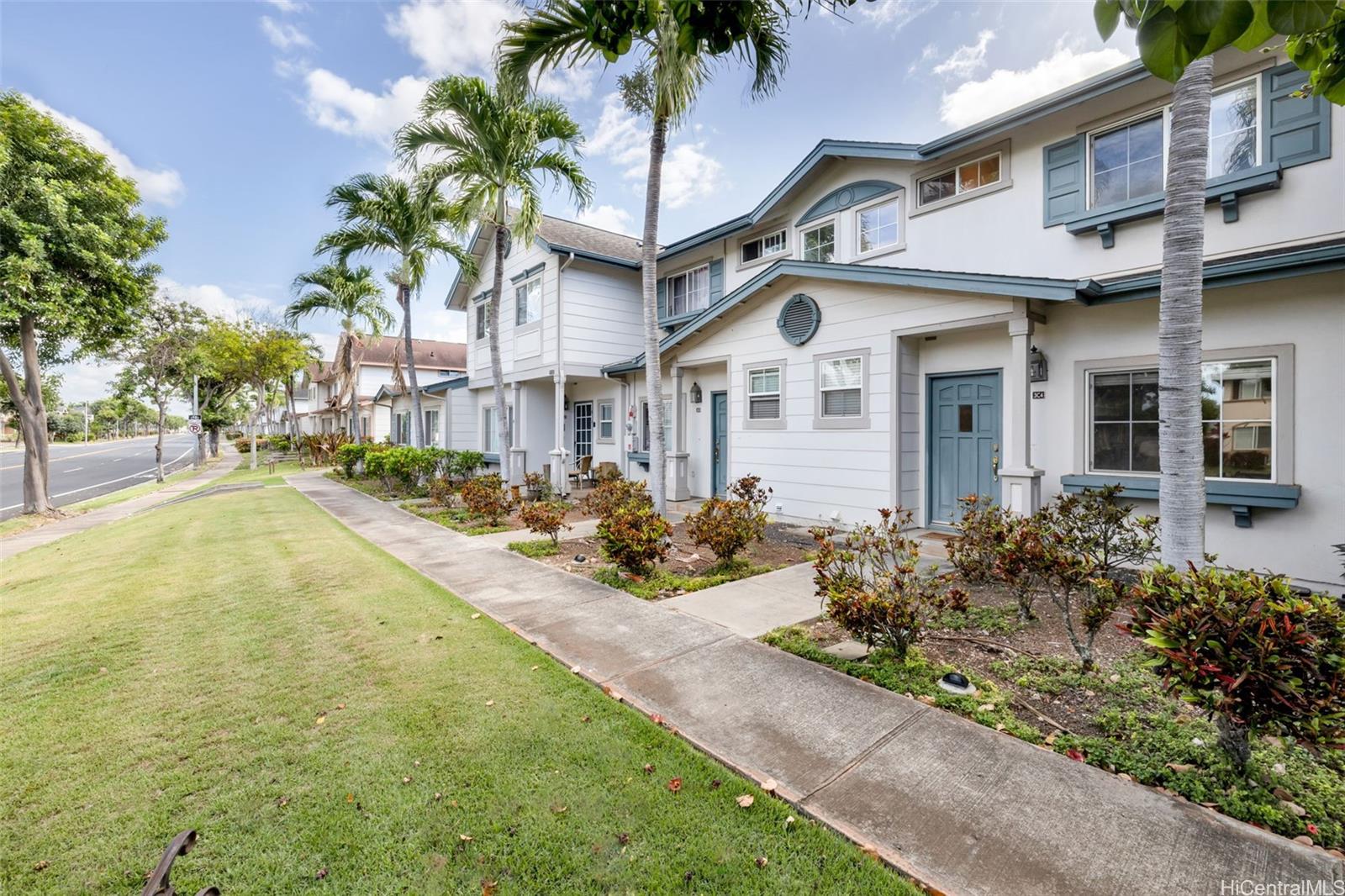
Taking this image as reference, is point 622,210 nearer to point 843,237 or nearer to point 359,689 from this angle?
point 843,237

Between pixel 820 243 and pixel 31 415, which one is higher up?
pixel 820 243

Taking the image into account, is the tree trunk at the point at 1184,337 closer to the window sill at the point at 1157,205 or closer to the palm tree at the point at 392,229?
the window sill at the point at 1157,205

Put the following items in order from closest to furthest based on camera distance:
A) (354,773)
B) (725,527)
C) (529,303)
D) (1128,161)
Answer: (354,773) → (725,527) → (1128,161) → (529,303)

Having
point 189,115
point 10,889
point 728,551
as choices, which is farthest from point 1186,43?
point 189,115

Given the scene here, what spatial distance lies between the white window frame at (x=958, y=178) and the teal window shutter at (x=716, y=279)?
4949 mm

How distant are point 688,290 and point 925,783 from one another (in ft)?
42.8

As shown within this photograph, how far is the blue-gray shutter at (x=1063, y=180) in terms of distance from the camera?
24.7 feet

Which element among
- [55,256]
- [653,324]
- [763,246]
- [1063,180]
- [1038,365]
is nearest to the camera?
[1038,365]

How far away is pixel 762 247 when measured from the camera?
40.1ft

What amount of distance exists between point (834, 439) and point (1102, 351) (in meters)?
3.82

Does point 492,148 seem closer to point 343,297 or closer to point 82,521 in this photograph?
point 343,297

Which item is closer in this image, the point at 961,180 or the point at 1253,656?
the point at 1253,656

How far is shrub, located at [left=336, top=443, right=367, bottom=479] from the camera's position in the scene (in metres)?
20.5

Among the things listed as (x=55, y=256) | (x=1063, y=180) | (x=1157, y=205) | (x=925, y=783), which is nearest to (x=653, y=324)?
(x=1063, y=180)
